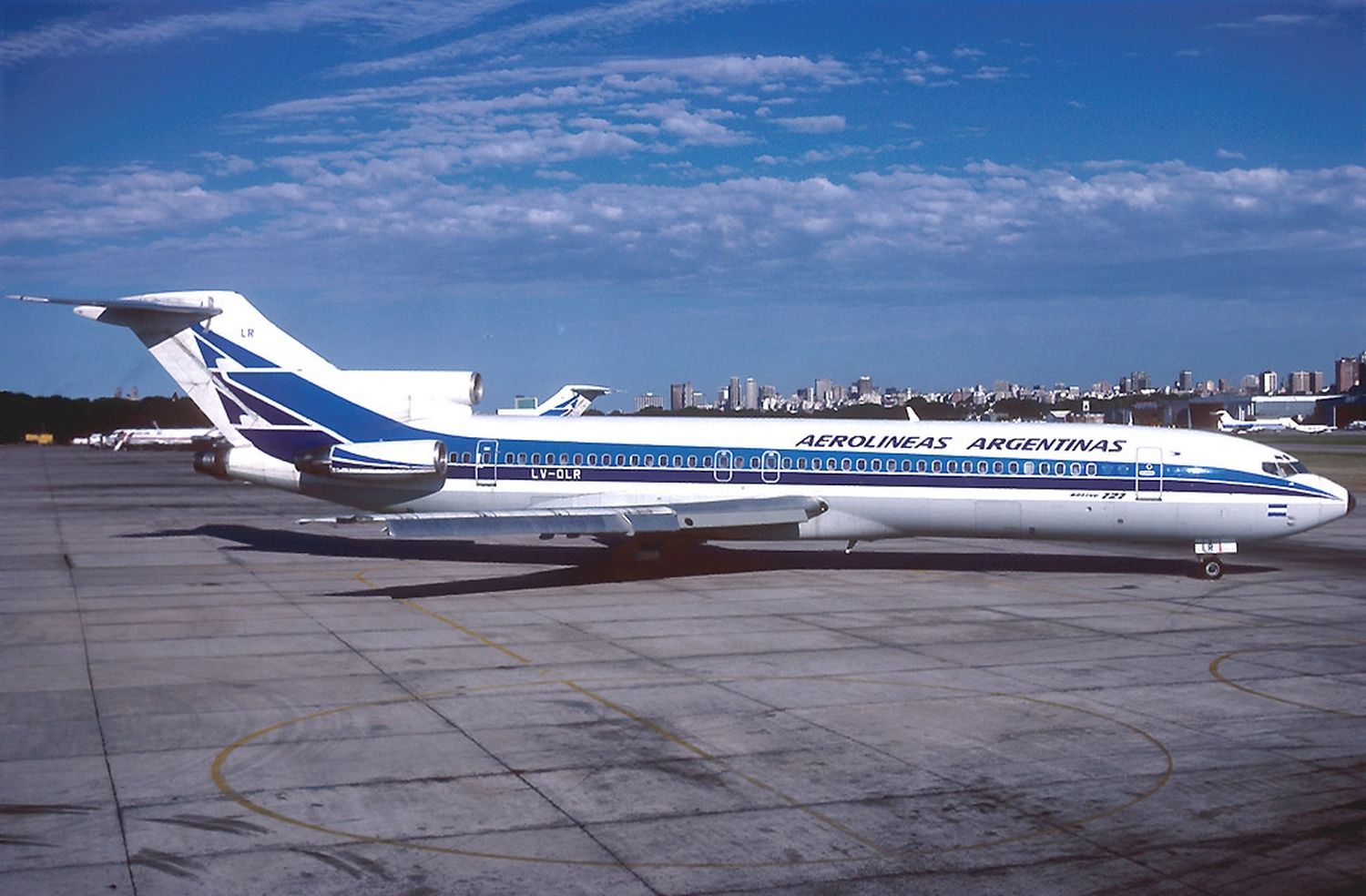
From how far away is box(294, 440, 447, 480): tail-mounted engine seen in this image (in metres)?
27.6

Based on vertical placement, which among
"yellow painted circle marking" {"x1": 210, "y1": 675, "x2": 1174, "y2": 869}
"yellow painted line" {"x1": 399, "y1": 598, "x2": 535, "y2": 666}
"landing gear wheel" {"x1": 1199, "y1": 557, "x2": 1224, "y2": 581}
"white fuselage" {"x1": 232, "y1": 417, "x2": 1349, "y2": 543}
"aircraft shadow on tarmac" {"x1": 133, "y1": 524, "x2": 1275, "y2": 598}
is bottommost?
"yellow painted circle marking" {"x1": 210, "y1": 675, "x2": 1174, "y2": 869}

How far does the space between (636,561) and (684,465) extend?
7.87 ft

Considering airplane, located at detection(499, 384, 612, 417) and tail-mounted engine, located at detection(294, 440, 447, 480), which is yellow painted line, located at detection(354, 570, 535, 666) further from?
airplane, located at detection(499, 384, 612, 417)

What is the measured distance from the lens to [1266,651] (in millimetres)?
18547

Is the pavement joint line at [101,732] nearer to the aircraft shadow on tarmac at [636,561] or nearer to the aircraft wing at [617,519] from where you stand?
the aircraft wing at [617,519]

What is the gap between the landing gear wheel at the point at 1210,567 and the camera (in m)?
26.5

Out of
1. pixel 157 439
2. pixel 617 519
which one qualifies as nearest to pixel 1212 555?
pixel 617 519

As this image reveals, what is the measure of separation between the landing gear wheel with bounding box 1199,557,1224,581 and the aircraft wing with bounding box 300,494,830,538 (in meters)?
8.15

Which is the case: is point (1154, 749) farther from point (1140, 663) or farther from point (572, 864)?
point (572, 864)

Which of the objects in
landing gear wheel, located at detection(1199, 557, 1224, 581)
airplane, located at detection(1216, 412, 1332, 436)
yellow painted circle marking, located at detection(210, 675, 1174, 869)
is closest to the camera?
yellow painted circle marking, located at detection(210, 675, 1174, 869)

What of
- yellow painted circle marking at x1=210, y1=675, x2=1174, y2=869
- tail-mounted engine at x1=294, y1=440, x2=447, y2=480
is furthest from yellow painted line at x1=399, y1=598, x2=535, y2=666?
tail-mounted engine at x1=294, y1=440, x2=447, y2=480

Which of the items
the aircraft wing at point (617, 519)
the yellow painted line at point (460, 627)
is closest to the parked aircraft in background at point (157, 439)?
the aircraft wing at point (617, 519)

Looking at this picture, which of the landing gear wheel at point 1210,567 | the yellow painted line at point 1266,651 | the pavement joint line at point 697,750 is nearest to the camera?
the pavement joint line at point 697,750

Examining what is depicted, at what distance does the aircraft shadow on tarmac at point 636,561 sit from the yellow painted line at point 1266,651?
825cm
